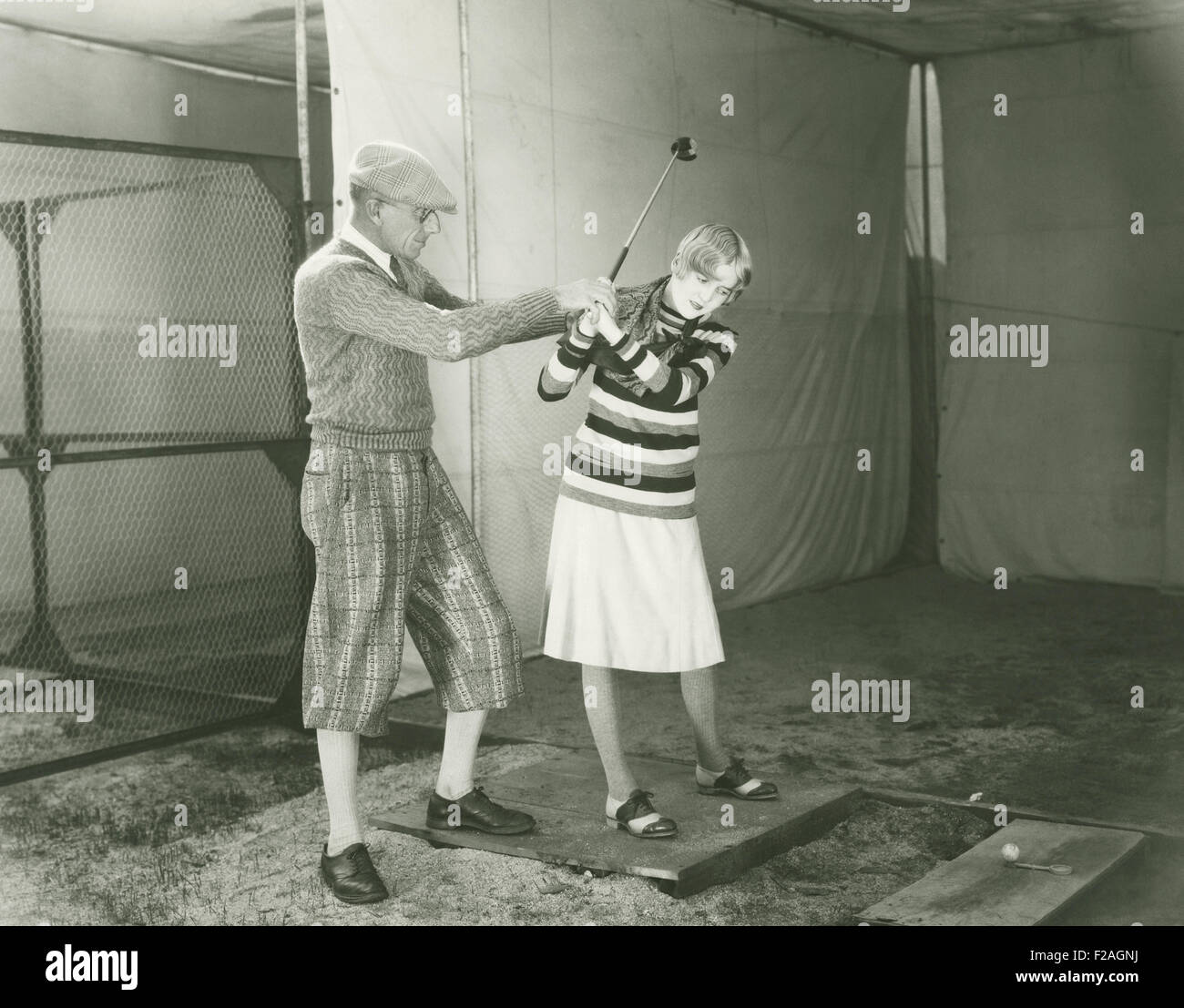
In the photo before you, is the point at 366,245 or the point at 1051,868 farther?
the point at 1051,868

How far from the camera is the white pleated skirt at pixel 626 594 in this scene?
3539mm

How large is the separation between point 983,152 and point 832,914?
5659 millimetres

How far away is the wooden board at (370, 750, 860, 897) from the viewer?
3393 mm

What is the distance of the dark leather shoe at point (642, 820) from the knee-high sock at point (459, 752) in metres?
0.40

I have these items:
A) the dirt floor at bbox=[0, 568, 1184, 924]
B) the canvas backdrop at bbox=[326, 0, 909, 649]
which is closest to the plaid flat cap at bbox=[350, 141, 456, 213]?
the dirt floor at bbox=[0, 568, 1184, 924]

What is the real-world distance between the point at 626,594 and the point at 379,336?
0.92 metres

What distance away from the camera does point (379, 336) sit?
3129 mm

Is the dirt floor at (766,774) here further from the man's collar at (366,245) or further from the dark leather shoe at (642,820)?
the man's collar at (366,245)

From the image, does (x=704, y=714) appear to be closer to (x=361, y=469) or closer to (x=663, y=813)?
(x=663, y=813)

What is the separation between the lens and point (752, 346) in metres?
7.11

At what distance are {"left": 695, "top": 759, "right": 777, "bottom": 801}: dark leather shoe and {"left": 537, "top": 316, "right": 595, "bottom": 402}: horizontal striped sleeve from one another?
1.19m

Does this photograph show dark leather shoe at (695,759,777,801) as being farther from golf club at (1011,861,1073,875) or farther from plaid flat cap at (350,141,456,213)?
plaid flat cap at (350,141,456,213)

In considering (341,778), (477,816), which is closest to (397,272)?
(341,778)
